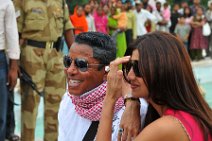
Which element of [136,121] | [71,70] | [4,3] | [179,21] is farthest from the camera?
[179,21]

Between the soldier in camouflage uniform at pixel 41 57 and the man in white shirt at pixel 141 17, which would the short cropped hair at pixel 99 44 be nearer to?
the soldier in camouflage uniform at pixel 41 57

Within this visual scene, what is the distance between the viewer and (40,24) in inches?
213

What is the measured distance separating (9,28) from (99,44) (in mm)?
2152

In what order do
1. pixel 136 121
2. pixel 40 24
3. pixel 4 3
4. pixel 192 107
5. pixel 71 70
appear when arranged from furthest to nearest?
pixel 40 24 < pixel 4 3 < pixel 71 70 < pixel 136 121 < pixel 192 107

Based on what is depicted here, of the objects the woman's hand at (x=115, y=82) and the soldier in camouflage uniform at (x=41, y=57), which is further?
the soldier in camouflage uniform at (x=41, y=57)

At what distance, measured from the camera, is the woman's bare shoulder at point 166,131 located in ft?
7.38

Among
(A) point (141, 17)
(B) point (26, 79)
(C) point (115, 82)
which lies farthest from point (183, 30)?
(C) point (115, 82)

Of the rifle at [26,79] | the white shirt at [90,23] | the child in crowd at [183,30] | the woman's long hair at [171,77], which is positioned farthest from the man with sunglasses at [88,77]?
the child in crowd at [183,30]

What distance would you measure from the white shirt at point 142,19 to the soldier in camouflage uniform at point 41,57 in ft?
34.5

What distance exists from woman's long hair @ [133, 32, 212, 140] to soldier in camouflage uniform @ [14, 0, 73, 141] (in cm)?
319

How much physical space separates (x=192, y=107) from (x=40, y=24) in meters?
3.31

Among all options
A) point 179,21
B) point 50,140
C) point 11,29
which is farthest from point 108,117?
point 179,21

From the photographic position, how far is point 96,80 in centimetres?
311

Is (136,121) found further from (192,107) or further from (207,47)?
(207,47)
